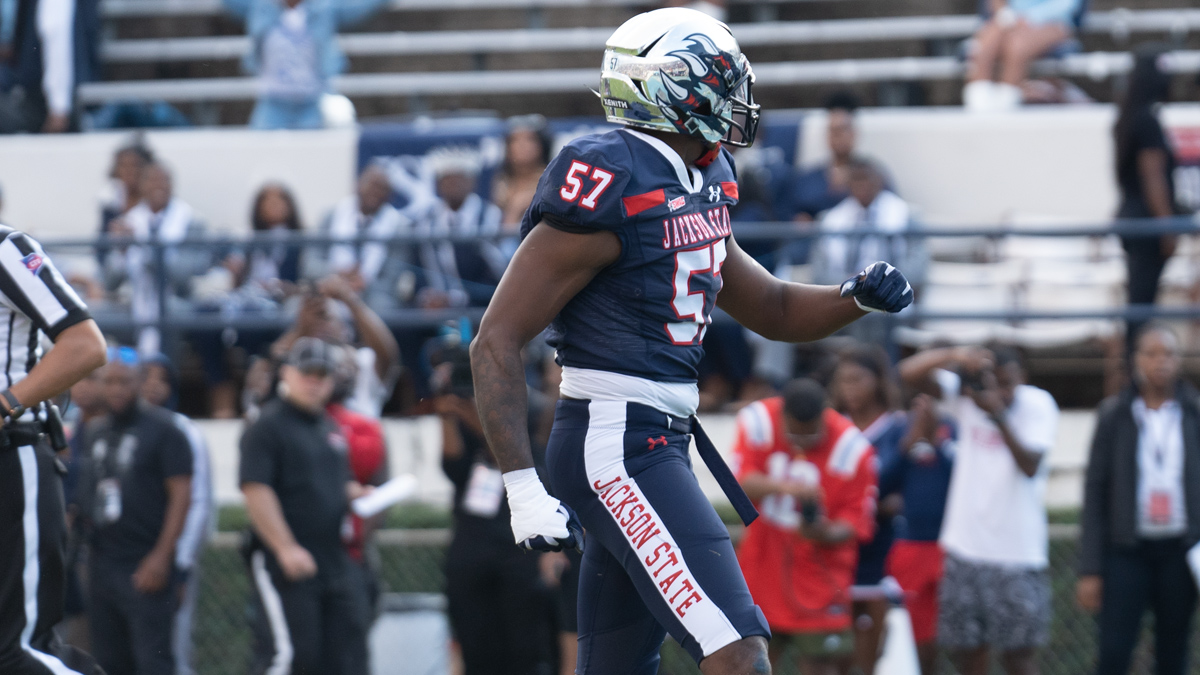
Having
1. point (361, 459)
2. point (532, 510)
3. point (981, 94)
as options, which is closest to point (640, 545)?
point (532, 510)

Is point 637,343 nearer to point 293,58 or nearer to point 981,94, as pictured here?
point 981,94

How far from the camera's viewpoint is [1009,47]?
36.6 ft

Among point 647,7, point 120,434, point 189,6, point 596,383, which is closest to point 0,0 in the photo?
point 189,6

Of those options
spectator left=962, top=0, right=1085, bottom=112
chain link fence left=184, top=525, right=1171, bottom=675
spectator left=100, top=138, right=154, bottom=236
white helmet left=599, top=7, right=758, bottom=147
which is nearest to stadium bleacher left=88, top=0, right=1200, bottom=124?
spectator left=962, top=0, right=1085, bottom=112

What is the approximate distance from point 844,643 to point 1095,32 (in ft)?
24.0

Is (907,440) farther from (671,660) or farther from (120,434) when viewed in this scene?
(120,434)

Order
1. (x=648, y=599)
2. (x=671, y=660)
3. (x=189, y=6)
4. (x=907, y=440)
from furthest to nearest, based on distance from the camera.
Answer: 1. (x=189, y=6)
2. (x=671, y=660)
3. (x=907, y=440)
4. (x=648, y=599)

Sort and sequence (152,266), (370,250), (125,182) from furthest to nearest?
1. (125,182)
2. (370,250)
3. (152,266)

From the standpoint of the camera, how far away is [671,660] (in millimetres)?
8391

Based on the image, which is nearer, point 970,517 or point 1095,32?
point 970,517

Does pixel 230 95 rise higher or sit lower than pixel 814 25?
lower

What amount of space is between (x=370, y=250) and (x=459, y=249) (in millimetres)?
534

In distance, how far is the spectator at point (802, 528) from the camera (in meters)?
7.16

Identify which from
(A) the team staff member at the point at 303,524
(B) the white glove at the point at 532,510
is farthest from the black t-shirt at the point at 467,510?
(B) the white glove at the point at 532,510
